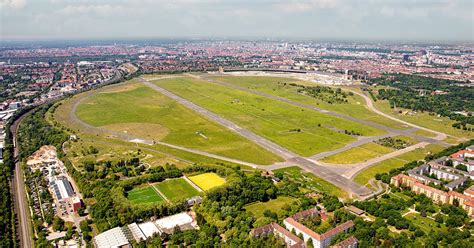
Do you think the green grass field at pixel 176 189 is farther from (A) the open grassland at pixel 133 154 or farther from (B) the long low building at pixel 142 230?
(A) the open grassland at pixel 133 154

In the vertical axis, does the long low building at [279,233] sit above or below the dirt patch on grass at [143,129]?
below

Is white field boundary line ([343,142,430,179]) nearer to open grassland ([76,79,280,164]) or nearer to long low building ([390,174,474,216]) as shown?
long low building ([390,174,474,216])

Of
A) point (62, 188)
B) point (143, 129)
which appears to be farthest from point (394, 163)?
point (62, 188)

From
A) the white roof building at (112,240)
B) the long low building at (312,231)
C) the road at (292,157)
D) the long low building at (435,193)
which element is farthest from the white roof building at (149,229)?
the long low building at (435,193)

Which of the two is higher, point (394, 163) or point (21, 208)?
point (394, 163)

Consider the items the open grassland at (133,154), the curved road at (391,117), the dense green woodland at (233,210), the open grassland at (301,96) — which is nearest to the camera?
the dense green woodland at (233,210)

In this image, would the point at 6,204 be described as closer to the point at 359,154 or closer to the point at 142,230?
the point at 142,230
